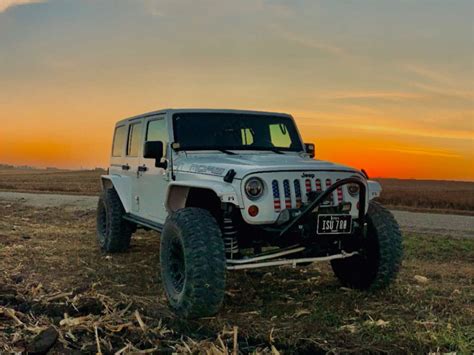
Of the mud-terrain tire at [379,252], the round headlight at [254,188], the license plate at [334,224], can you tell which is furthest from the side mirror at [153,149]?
the mud-terrain tire at [379,252]

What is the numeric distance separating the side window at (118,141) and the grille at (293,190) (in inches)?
176

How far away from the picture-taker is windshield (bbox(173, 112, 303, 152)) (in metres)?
7.05

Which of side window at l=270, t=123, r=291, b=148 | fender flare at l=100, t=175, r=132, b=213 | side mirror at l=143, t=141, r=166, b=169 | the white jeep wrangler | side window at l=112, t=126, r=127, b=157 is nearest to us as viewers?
the white jeep wrangler

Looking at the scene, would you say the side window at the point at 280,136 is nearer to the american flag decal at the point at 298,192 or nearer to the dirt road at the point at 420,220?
the american flag decal at the point at 298,192

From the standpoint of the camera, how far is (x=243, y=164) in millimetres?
5801

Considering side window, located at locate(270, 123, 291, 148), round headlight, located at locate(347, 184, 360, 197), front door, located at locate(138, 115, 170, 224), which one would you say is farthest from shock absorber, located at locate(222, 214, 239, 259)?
side window, located at locate(270, 123, 291, 148)

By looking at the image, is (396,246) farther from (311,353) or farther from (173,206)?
(173,206)

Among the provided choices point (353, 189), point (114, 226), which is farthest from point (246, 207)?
point (114, 226)

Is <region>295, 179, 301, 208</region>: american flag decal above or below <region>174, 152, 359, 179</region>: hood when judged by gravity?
below

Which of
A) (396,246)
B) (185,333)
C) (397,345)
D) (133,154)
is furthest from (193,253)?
(133,154)

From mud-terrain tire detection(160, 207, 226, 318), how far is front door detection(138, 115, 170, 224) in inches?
59.4

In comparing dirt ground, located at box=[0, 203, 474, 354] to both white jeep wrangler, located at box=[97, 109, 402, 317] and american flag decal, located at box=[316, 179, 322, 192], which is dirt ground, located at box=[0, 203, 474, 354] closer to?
white jeep wrangler, located at box=[97, 109, 402, 317]

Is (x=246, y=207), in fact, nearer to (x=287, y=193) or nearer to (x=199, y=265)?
(x=287, y=193)

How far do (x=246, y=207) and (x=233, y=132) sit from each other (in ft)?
7.01
